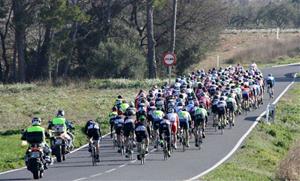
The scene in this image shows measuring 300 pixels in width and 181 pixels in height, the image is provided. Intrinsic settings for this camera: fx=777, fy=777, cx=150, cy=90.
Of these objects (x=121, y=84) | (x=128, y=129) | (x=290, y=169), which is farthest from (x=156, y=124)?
(x=121, y=84)

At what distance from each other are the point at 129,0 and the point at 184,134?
115ft

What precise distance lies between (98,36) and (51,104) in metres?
20.0

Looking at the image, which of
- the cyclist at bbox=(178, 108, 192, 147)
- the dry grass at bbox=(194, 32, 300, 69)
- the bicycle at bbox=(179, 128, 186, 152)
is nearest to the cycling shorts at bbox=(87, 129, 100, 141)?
the cyclist at bbox=(178, 108, 192, 147)

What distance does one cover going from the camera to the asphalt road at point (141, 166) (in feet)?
72.6

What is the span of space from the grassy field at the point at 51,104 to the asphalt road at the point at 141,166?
1.73m

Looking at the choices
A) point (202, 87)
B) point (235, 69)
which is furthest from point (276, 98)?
point (202, 87)

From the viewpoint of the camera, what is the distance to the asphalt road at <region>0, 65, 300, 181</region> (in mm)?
22125

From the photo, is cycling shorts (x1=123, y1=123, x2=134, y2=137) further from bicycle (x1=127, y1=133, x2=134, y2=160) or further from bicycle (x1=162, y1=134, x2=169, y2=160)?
bicycle (x1=162, y1=134, x2=169, y2=160)

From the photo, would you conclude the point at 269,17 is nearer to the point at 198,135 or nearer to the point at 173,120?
the point at 198,135

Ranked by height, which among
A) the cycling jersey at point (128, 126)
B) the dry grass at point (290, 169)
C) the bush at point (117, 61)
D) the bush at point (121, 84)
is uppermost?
the bush at point (117, 61)

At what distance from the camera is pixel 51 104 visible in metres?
40.4

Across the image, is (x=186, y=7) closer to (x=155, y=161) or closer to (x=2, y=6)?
(x=2, y=6)

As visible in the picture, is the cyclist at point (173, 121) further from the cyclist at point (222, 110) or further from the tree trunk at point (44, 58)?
the tree trunk at point (44, 58)

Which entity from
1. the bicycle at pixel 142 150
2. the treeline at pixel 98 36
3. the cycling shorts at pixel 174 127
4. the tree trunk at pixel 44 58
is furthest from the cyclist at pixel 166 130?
the tree trunk at pixel 44 58
